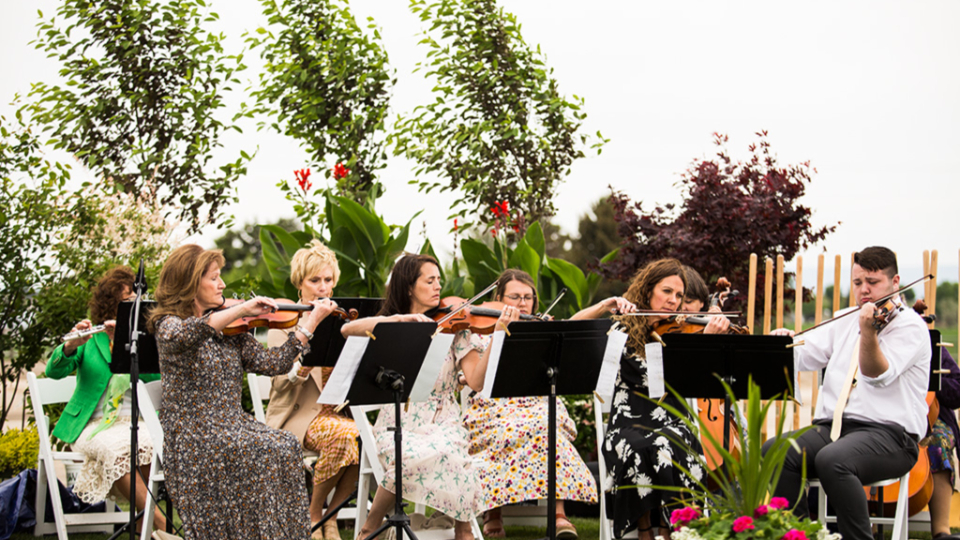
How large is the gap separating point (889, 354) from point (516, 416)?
75.2 inches

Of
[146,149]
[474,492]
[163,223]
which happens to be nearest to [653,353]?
[474,492]

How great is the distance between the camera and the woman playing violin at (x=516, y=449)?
4.45 m

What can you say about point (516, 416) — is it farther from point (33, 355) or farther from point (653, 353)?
point (33, 355)

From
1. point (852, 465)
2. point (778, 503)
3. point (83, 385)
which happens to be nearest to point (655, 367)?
point (852, 465)

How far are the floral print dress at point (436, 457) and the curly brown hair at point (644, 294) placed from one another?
32.8 inches

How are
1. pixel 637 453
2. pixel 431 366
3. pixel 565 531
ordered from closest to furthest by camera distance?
pixel 431 366 < pixel 637 453 < pixel 565 531

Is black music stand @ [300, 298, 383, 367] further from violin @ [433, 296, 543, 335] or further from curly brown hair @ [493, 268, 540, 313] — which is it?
curly brown hair @ [493, 268, 540, 313]

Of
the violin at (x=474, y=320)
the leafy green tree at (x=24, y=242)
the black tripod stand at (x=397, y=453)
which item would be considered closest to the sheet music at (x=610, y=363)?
the violin at (x=474, y=320)

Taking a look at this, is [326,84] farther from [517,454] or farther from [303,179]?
[517,454]

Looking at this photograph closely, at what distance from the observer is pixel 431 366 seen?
3.80 metres

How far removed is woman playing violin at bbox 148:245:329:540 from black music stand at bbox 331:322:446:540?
16.3 inches

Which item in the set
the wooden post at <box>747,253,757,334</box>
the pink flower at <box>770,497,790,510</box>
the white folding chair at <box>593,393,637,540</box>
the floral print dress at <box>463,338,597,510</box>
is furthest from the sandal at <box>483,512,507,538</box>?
the pink flower at <box>770,497,790,510</box>

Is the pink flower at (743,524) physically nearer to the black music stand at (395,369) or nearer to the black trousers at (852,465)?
the black music stand at (395,369)

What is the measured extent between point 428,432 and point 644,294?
1375mm
